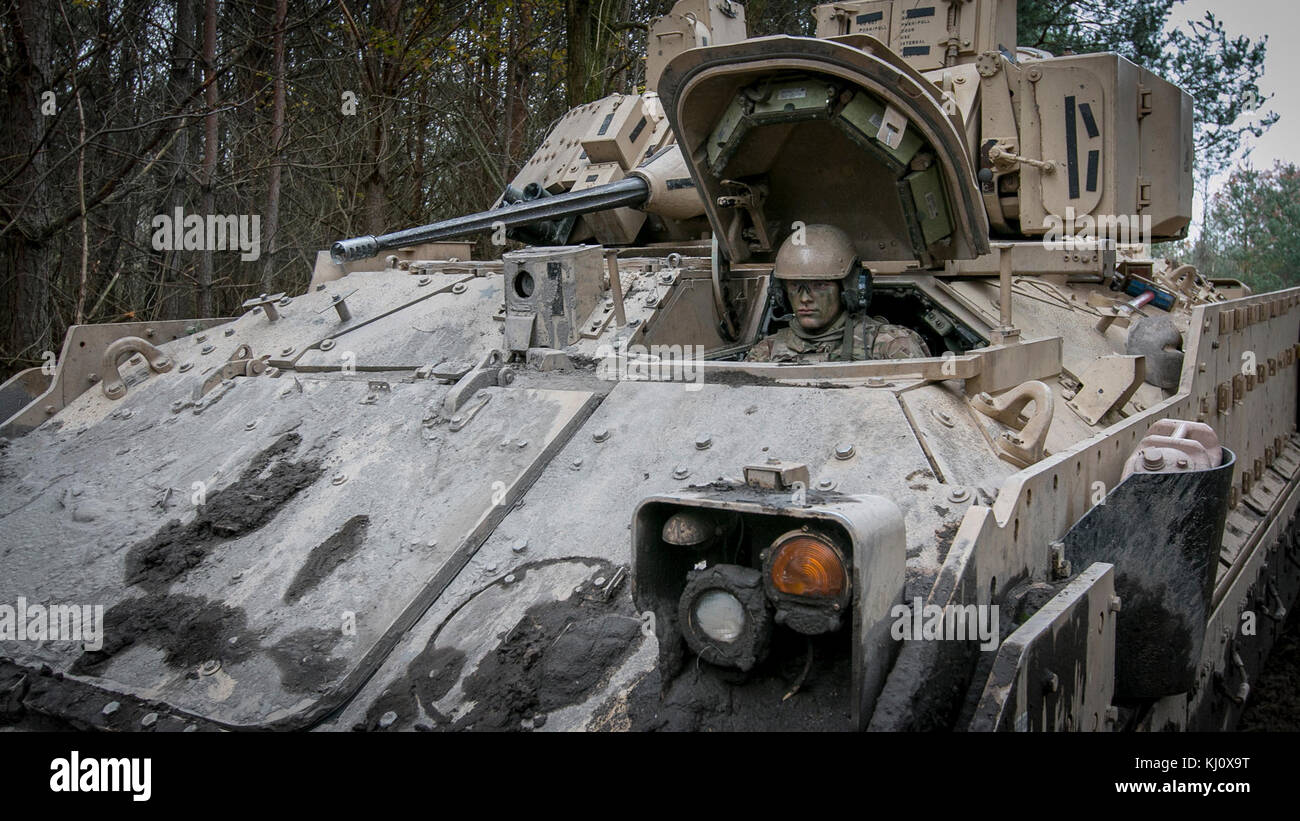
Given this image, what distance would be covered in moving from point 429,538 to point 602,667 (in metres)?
0.91

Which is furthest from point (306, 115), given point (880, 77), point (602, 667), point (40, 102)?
point (602, 667)

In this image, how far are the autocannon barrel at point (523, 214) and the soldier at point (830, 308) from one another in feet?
4.28

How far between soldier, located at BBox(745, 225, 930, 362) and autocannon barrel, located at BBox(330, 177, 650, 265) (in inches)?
51.4

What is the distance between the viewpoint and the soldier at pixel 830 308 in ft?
14.7

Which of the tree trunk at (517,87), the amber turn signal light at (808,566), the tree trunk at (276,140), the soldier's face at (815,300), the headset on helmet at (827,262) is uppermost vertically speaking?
the tree trunk at (517,87)

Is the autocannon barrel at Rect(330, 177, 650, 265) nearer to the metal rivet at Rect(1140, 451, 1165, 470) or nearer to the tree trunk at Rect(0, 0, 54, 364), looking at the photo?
the metal rivet at Rect(1140, 451, 1165, 470)

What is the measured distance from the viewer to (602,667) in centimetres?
297

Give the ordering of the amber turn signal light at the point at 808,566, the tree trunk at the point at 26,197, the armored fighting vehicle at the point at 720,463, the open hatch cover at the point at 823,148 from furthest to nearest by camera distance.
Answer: the tree trunk at the point at 26,197 → the open hatch cover at the point at 823,148 → the armored fighting vehicle at the point at 720,463 → the amber turn signal light at the point at 808,566

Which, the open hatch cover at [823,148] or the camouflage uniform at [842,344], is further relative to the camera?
the camouflage uniform at [842,344]

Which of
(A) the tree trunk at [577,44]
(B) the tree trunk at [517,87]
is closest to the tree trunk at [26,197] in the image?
(A) the tree trunk at [577,44]

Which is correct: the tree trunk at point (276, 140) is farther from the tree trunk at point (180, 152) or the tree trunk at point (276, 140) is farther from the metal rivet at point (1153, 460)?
the metal rivet at point (1153, 460)

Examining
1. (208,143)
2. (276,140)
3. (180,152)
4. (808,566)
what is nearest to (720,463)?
(808,566)

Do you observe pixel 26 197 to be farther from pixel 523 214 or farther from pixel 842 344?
pixel 842 344

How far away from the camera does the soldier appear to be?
4488mm
